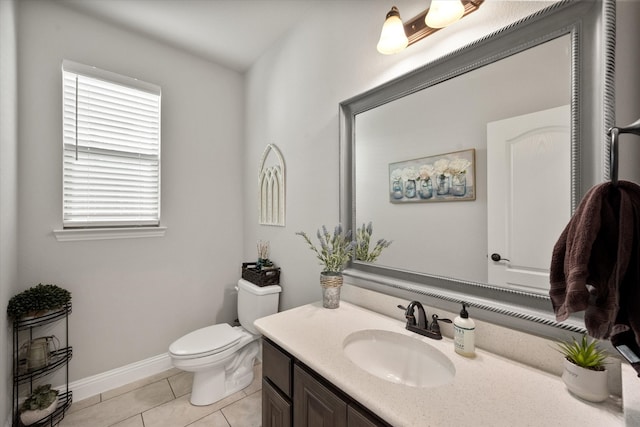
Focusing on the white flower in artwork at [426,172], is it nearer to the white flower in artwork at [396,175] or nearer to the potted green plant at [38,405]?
the white flower in artwork at [396,175]

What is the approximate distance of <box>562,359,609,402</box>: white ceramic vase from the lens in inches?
26.9

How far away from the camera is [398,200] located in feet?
4.31

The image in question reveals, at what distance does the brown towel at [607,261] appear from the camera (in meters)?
0.52

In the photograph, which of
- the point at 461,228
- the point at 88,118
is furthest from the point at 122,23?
the point at 461,228

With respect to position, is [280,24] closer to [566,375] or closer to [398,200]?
[398,200]

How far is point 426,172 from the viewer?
3.91ft

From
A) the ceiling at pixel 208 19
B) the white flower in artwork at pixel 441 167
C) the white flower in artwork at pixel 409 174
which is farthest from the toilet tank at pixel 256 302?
the ceiling at pixel 208 19

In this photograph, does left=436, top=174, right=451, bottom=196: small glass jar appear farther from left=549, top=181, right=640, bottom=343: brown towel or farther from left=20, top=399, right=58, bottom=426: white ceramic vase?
left=20, top=399, right=58, bottom=426: white ceramic vase

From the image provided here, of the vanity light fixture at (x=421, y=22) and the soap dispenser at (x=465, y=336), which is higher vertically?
the vanity light fixture at (x=421, y=22)

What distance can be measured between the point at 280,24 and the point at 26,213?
2117mm

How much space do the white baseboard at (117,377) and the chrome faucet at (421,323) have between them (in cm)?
208

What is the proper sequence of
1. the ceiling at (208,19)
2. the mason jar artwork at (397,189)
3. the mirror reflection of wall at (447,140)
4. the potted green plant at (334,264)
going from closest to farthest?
the mirror reflection of wall at (447,140), the mason jar artwork at (397,189), the potted green plant at (334,264), the ceiling at (208,19)

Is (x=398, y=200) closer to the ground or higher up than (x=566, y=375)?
higher up

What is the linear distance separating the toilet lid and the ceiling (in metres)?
2.24
